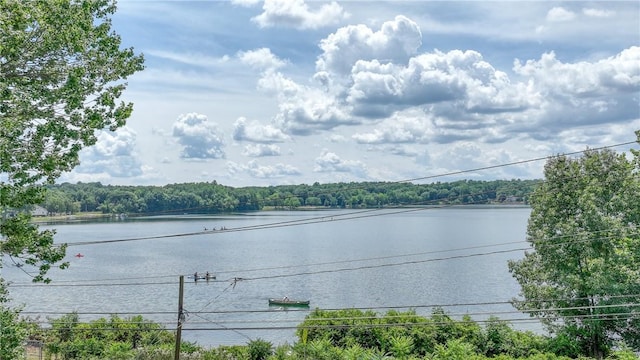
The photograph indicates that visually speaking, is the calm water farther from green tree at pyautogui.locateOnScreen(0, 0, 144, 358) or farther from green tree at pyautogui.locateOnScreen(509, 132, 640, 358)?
green tree at pyautogui.locateOnScreen(0, 0, 144, 358)

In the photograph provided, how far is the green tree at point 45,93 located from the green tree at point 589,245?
18.8 meters

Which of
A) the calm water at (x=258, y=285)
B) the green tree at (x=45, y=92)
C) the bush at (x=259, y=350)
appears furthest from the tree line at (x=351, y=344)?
the green tree at (x=45, y=92)

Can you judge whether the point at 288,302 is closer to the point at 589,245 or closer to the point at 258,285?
the point at 258,285

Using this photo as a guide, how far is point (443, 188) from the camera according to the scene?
7025cm

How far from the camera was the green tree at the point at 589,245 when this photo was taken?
72.1 feet

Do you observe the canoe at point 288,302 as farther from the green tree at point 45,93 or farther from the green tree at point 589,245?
the green tree at point 45,93

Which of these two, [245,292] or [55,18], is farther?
[245,292]

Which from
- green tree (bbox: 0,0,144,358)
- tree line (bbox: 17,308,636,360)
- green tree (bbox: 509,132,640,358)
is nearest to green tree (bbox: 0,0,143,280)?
green tree (bbox: 0,0,144,358)

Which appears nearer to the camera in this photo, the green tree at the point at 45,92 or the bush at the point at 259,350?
the green tree at the point at 45,92

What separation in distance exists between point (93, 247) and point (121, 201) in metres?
21.0

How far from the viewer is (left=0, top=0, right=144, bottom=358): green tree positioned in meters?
8.30

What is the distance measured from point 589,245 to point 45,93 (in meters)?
21.8

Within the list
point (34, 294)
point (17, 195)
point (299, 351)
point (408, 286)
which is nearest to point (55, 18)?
point (17, 195)

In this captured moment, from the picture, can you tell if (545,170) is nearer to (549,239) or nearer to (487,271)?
(549,239)
